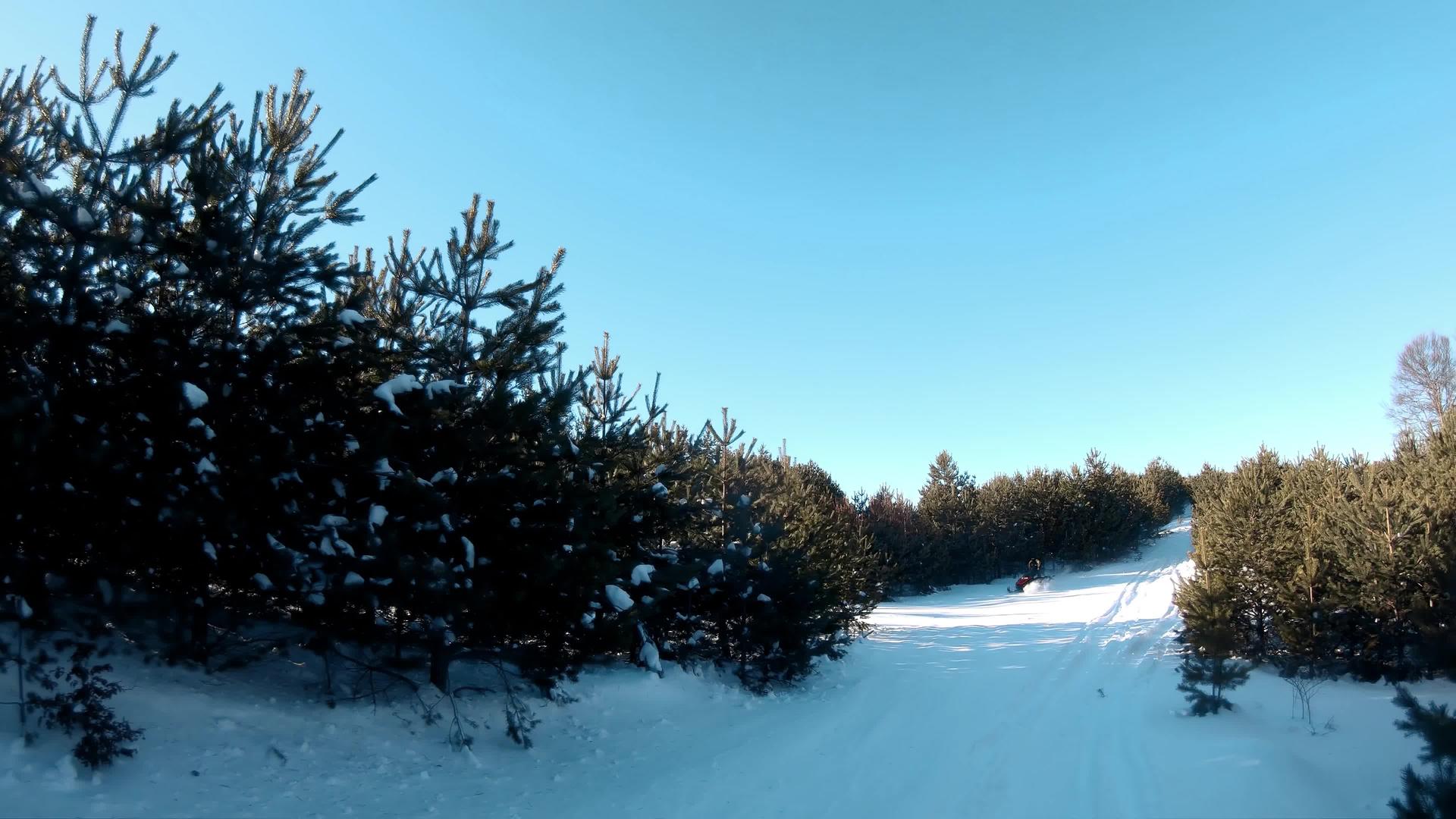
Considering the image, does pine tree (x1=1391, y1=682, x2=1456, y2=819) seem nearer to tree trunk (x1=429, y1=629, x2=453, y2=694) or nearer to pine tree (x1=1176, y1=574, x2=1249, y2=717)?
pine tree (x1=1176, y1=574, x2=1249, y2=717)

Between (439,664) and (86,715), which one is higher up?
(86,715)

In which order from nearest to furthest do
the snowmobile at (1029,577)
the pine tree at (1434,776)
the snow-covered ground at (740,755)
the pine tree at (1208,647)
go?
1. the pine tree at (1434,776)
2. the snow-covered ground at (740,755)
3. the pine tree at (1208,647)
4. the snowmobile at (1029,577)

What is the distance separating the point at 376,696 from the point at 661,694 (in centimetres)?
396

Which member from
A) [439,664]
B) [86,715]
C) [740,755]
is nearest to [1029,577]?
[740,755]

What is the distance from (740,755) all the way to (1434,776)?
19.3 feet

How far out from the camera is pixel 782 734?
8.84m

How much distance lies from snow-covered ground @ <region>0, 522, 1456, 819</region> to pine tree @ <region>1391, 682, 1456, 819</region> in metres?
1.79

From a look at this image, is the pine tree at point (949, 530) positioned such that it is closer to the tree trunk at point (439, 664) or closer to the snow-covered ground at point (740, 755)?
the snow-covered ground at point (740, 755)

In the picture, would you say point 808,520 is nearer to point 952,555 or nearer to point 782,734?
point 782,734

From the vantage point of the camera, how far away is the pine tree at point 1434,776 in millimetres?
3955

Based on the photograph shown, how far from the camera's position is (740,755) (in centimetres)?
793

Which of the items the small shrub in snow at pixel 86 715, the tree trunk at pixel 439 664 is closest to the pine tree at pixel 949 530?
the tree trunk at pixel 439 664

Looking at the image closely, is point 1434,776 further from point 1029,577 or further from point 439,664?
point 1029,577

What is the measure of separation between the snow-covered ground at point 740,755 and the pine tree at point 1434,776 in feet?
5.87
